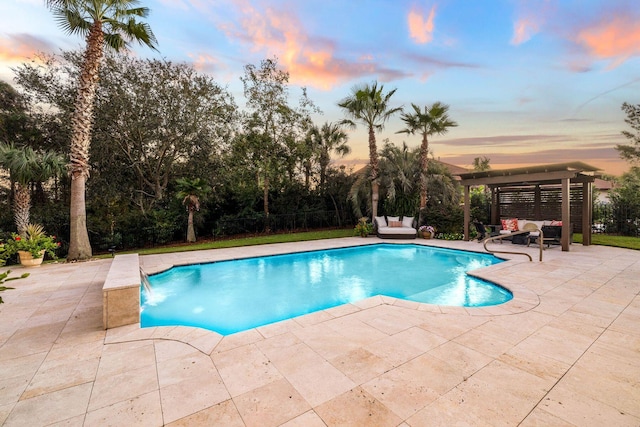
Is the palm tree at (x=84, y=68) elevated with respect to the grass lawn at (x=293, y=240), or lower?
elevated

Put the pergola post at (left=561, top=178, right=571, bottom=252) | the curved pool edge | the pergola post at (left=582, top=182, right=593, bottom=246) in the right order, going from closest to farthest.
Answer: the curved pool edge
the pergola post at (left=561, top=178, right=571, bottom=252)
the pergola post at (left=582, top=182, right=593, bottom=246)

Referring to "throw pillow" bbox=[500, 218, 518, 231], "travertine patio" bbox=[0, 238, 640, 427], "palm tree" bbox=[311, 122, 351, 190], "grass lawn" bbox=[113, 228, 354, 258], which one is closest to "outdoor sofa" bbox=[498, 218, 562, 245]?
"throw pillow" bbox=[500, 218, 518, 231]

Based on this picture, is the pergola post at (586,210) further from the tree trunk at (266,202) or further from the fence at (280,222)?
the tree trunk at (266,202)

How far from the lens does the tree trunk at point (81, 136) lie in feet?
26.1

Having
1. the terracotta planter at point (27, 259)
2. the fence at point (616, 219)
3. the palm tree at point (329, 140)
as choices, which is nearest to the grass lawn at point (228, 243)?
the terracotta planter at point (27, 259)

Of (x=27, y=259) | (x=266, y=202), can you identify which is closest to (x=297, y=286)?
(x=27, y=259)

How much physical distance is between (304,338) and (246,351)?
0.66 meters

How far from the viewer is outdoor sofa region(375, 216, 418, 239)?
473 inches

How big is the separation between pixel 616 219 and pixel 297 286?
578 inches

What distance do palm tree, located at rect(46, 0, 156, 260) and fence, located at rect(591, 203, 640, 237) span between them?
19.2 m

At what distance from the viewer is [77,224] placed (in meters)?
8.10

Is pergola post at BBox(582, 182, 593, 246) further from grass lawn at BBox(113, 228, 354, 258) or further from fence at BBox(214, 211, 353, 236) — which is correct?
fence at BBox(214, 211, 353, 236)

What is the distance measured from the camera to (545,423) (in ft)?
6.02

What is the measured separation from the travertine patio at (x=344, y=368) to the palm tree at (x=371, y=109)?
31.5ft
